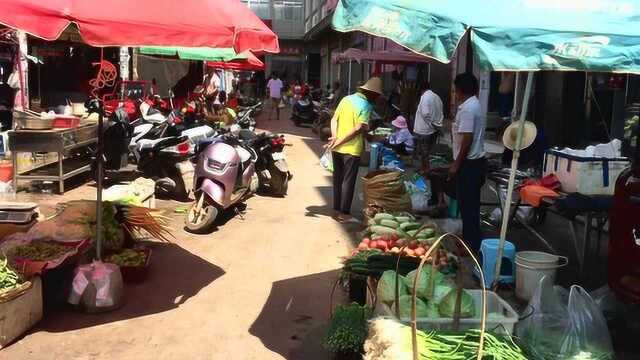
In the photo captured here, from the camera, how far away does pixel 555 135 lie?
36.4ft

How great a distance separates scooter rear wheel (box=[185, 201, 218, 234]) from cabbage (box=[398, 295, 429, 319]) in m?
4.05

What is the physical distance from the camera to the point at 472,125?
6340 mm

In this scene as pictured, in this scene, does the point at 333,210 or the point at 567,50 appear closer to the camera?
the point at 567,50

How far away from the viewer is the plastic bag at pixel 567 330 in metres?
3.79

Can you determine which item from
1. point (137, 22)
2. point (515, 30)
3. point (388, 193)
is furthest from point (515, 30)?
point (388, 193)

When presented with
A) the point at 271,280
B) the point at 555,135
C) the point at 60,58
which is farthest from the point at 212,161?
the point at 60,58

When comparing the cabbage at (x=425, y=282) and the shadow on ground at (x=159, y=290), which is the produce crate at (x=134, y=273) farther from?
the cabbage at (x=425, y=282)

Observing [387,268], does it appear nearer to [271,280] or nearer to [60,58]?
[271,280]

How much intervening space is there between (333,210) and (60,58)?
13.6 metres

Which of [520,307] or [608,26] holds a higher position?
[608,26]

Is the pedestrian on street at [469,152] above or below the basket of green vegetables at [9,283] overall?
above

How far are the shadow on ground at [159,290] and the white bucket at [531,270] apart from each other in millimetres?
2711

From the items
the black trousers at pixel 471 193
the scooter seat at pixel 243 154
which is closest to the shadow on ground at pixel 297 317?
the black trousers at pixel 471 193

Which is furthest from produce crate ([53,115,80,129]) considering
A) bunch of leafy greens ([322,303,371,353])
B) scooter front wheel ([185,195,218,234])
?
bunch of leafy greens ([322,303,371,353])
